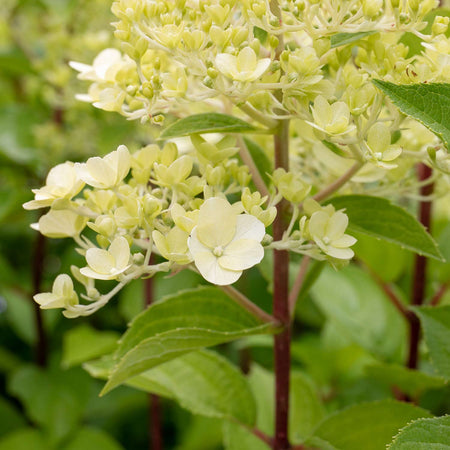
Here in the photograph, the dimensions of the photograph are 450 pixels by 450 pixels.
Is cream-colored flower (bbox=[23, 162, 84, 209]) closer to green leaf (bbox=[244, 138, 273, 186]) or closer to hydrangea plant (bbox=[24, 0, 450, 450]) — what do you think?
hydrangea plant (bbox=[24, 0, 450, 450])

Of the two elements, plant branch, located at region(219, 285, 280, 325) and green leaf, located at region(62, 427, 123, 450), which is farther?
green leaf, located at region(62, 427, 123, 450)

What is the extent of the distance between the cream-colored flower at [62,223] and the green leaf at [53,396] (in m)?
0.83

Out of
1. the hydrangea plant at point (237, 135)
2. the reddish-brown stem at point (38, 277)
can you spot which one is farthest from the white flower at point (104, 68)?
the reddish-brown stem at point (38, 277)

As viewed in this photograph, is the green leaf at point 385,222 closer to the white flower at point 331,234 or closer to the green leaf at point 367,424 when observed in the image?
the white flower at point 331,234

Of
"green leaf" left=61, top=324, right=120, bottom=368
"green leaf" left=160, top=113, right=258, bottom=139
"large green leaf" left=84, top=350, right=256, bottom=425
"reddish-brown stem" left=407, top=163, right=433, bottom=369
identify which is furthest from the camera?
"green leaf" left=61, top=324, right=120, bottom=368

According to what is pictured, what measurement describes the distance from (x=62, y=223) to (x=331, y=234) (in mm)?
271

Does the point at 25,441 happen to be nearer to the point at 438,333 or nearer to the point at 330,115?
the point at 438,333

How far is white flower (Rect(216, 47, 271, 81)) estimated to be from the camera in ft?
1.74

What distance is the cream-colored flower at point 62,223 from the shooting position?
64 centimetres

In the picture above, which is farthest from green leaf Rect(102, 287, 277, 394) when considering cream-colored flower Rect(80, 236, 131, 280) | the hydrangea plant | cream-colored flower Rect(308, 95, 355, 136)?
cream-colored flower Rect(308, 95, 355, 136)

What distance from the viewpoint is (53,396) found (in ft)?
4.61

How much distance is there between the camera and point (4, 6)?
1.67 metres

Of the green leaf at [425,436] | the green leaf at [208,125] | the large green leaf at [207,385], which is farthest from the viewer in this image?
the large green leaf at [207,385]

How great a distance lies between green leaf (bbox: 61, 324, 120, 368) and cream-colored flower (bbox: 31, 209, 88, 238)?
24.3 inches
